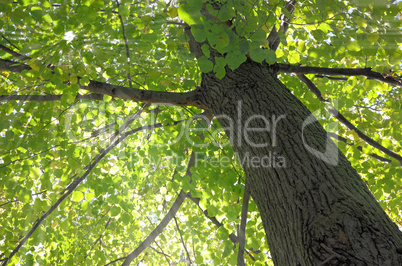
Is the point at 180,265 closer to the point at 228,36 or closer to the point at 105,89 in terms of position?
the point at 105,89

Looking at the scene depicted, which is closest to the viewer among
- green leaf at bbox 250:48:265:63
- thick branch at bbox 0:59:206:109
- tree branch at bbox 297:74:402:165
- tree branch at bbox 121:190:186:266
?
green leaf at bbox 250:48:265:63

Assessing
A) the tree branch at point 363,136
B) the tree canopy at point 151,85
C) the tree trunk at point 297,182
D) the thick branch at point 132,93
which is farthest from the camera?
the tree branch at point 363,136

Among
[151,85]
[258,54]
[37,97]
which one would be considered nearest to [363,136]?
[258,54]

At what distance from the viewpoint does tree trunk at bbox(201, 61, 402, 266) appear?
1.09 m

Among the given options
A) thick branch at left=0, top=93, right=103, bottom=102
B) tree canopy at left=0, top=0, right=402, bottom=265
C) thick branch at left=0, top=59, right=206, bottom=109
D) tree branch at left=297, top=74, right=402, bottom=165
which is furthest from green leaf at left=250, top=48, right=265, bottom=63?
thick branch at left=0, top=93, right=103, bottom=102

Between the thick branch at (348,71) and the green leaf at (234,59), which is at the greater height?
the thick branch at (348,71)

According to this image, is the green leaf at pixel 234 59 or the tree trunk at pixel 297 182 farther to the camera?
the green leaf at pixel 234 59

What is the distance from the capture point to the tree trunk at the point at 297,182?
1.09 m

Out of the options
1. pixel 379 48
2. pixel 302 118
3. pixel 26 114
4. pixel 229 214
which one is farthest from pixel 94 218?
pixel 379 48

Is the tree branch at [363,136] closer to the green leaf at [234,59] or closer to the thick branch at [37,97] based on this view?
the green leaf at [234,59]

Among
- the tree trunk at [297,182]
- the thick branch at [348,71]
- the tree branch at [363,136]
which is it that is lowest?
the tree trunk at [297,182]

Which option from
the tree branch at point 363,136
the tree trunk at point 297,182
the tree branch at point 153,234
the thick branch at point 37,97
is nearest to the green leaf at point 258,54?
the tree trunk at point 297,182

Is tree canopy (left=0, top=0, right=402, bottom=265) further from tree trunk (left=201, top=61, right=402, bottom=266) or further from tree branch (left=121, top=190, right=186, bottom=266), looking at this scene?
tree trunk (left=201, top=61, right=402, bottom=266)

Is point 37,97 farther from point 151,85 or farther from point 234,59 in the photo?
point 234,59
